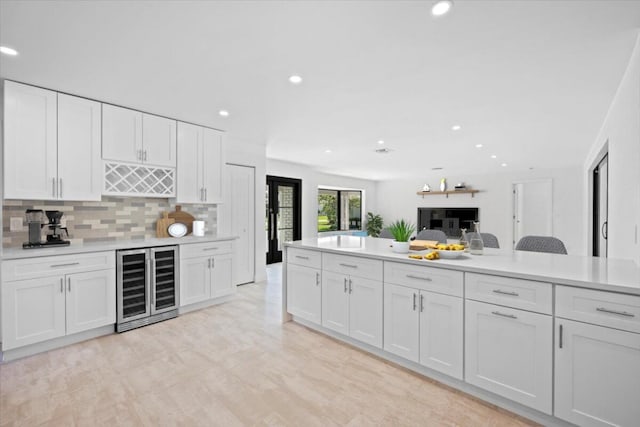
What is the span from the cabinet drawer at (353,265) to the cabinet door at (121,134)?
2522mm

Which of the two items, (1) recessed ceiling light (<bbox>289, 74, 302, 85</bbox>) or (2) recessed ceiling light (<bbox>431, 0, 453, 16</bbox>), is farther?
(1) recessed ceiling light (<bbox>289, 74, 302, 85</bbox>)

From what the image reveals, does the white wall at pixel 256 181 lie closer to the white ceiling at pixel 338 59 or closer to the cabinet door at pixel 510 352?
the white ceiling at pixel 338 59

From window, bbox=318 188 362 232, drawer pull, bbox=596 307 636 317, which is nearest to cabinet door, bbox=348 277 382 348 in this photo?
drawer pull, bbox=596 307 636 317

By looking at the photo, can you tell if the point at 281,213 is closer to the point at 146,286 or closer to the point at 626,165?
the point at 146,286

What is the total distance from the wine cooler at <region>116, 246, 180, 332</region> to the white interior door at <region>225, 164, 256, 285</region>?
4.36 feet

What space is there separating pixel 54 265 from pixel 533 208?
9.22 m

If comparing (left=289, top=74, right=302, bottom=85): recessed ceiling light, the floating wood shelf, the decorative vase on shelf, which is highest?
(left=289, top=74, right=302, bottom=85): recessed ceiling light

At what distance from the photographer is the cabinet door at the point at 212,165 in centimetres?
405

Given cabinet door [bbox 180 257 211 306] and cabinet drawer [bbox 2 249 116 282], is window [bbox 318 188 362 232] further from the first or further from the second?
cabinet drawer [bbox 2 249 116 282]

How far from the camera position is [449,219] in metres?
8.70

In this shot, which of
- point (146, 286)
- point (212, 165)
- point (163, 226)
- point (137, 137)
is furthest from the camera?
point (212, 165)

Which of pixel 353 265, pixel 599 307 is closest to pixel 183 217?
pixel 353 265

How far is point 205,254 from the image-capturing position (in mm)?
3715

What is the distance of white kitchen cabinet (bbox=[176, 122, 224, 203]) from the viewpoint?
3807 millimetres
